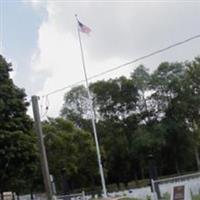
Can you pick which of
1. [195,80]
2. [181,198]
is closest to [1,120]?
[181,198]

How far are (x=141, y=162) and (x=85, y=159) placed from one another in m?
14.8

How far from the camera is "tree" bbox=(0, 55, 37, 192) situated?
122 ft

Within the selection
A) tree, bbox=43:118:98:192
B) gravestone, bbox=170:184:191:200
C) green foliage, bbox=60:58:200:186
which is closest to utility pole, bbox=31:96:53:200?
gravestone, bbox=170:184:191:200

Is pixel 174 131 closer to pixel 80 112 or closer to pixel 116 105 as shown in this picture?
pixel 116 105

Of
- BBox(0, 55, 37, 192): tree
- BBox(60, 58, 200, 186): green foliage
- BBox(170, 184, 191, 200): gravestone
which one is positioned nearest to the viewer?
BBox(170, 184, 191, 200): gravestone

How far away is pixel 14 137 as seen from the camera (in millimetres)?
37500

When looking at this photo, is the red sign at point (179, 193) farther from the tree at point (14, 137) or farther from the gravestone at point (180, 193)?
the tree at point (14, 137)

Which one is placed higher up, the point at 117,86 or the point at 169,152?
the point at 117,86

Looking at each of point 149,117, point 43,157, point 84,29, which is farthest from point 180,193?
point 149,117

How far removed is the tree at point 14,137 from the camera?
37.2m

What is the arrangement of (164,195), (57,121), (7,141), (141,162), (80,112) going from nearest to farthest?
1. (164,195)
2. (7,141)
3. (57,121)
4. (141,162)
5. (80,112)

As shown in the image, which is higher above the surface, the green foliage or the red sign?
the green foliage

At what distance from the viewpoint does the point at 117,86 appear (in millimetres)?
77625

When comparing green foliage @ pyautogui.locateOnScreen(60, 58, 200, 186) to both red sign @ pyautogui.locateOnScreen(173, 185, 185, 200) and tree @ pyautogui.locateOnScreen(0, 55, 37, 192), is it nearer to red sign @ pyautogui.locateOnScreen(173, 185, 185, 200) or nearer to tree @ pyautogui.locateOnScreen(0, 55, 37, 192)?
tree @ pyautogui.locateOnScreen(0, 55, 37, 192)
